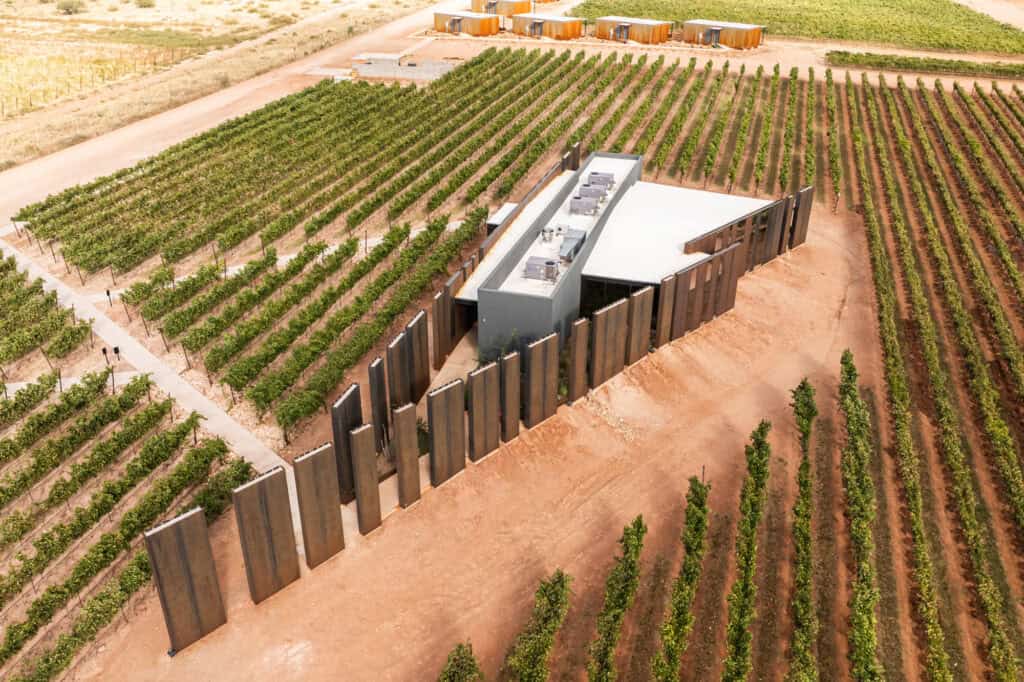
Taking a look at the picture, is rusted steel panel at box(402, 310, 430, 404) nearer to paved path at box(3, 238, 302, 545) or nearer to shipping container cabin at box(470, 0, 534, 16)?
paved path at box(3, 238, 302, 545)

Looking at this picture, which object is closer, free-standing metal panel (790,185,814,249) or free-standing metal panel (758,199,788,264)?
free-standing metal panel (758,199,788,264)

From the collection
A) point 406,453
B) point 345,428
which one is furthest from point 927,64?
point 345,428

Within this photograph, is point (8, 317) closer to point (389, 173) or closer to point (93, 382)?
point (93, 382)

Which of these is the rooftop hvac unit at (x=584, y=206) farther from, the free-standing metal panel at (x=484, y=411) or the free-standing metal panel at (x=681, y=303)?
the free-standing metal panel at (x=484, y=411)

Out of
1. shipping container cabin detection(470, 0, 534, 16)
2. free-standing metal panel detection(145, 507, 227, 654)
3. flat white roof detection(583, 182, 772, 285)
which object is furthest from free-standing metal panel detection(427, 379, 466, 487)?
shipping container cabin detection(470, 0, 534, 16)

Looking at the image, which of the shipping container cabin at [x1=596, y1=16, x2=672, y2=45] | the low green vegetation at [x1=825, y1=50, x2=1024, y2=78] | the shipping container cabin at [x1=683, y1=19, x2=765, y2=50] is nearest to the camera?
the low green vegetation at [x1=825, y1=50, x2=1024, y2=78]

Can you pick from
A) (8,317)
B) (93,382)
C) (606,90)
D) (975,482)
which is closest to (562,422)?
(975,482)

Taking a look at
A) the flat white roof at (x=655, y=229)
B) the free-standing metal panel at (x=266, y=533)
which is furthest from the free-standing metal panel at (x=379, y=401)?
the flat white roof at (x=655, y=229)
